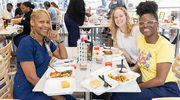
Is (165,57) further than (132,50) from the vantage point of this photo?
No

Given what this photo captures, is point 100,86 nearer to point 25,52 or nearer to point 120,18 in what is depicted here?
point 25,52

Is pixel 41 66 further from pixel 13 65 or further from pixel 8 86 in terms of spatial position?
pixel 13 65

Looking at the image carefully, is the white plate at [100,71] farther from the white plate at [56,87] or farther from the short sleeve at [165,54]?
the short sleeve at [165,54]

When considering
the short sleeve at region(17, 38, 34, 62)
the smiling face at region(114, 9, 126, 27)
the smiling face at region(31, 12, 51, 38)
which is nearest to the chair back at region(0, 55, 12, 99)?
the short sleeve at region(17, 38, 34, 62)

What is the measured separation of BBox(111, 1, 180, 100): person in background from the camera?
1426mm

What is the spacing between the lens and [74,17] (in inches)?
153

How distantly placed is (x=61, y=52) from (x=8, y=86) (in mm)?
657

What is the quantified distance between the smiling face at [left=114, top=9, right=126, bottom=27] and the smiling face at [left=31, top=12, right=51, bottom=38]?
3.31ft

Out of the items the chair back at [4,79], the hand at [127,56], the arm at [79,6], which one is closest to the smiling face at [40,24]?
the chair back at [4,79]

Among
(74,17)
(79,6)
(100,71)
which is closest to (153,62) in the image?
(100,71)

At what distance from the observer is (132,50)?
2.25 m

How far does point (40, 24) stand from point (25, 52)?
1.09 feet

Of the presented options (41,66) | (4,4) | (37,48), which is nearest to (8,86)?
(41,66)

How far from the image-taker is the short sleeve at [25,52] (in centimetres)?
146
